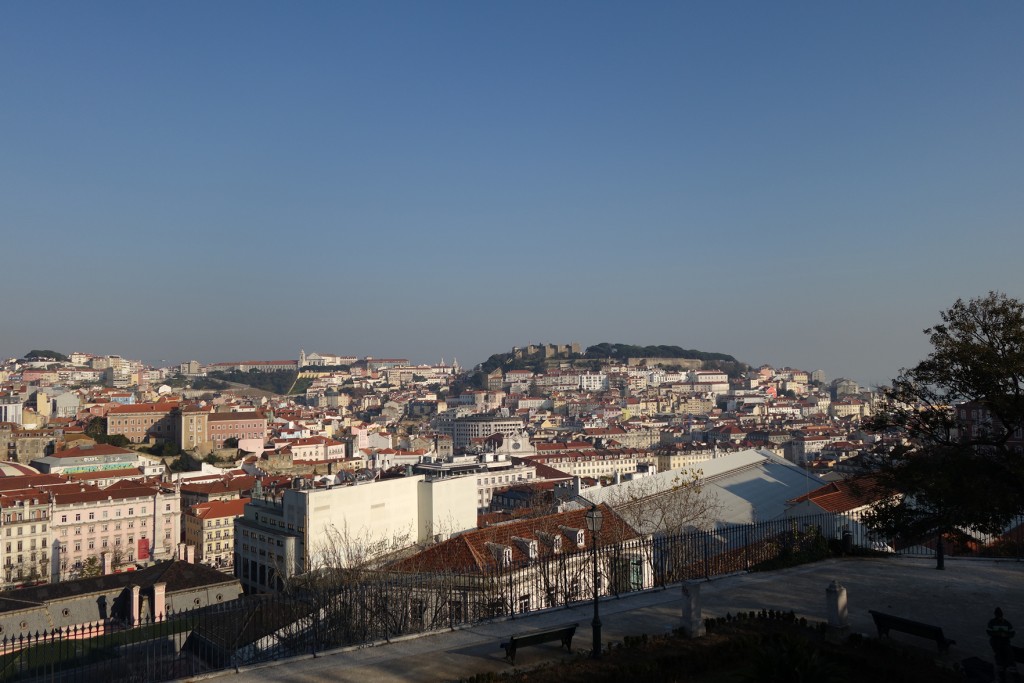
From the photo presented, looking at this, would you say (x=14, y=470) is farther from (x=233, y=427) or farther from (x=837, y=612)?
(x=837, y=612)

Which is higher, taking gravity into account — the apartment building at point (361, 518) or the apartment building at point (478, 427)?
the apartment building at point (361, 518)

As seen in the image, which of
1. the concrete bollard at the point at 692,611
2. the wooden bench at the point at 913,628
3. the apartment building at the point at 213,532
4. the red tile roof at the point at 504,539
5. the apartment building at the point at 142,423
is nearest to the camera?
the wooden bench at the point at 913,628

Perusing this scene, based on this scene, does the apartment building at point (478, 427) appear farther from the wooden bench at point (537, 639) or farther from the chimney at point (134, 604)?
the wooden bench at point (537, 639)

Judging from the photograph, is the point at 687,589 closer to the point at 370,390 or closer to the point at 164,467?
the point at 164,467

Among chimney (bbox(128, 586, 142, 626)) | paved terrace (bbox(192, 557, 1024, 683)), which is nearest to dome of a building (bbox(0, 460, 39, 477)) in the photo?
chimney (bbox(128, 586, 142, 626))

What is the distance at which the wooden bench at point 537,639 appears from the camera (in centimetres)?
817

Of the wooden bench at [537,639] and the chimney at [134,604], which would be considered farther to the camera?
the chimney at [134,604]

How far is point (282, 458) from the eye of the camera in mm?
70625

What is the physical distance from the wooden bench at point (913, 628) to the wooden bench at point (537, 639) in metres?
3.23

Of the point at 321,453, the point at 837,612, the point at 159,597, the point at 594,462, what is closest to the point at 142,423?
the point at 321,453

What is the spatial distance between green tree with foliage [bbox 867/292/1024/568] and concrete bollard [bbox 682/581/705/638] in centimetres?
314

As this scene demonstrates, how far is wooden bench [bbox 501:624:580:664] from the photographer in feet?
26.8

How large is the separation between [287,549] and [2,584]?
21540mm

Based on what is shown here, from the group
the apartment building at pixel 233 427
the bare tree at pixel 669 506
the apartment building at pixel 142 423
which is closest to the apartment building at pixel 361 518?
the bare tree at pixel 669 506
